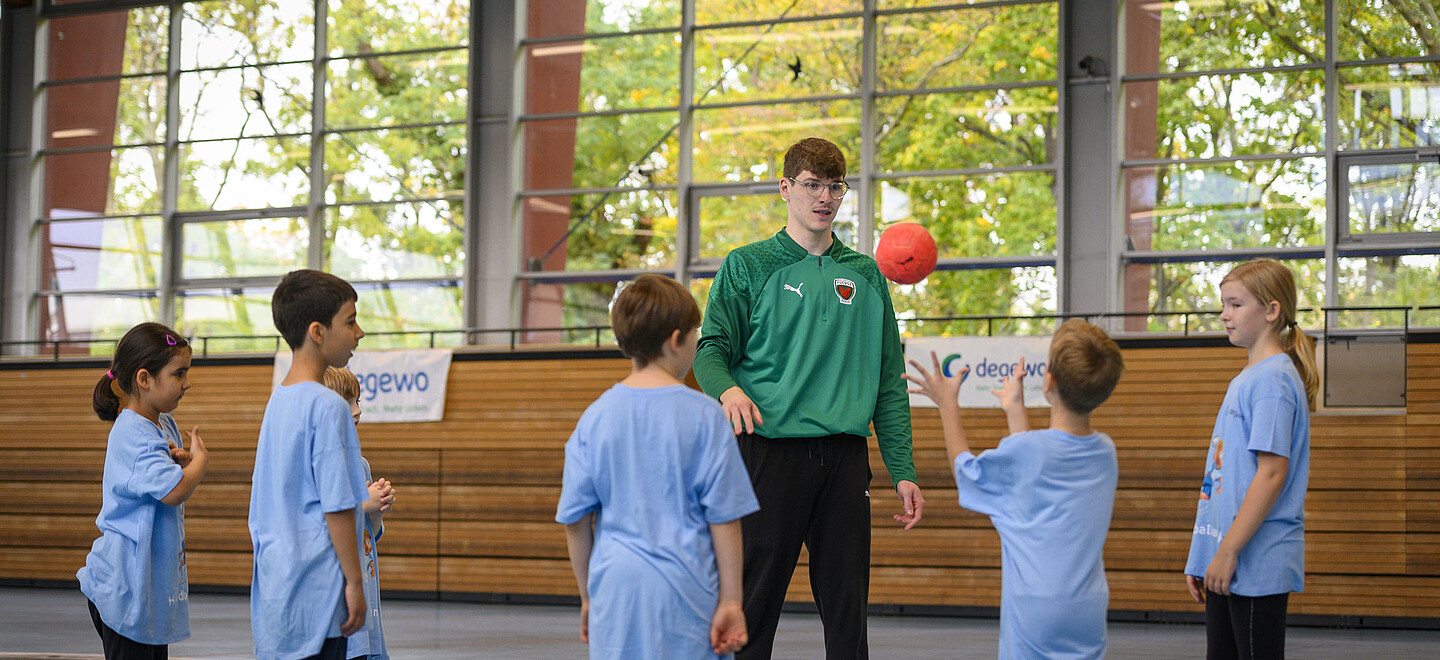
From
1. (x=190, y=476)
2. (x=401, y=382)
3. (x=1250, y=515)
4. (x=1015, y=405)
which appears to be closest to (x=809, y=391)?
(x=1015, y=405)

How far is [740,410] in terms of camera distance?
9.33 ft

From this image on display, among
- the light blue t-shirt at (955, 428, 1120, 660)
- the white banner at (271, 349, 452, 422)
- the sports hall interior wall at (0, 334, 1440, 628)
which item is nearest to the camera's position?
the light blue t-shirt at (955, 428, 1120, 660)

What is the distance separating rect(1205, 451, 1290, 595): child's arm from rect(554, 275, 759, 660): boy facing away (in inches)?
48.9

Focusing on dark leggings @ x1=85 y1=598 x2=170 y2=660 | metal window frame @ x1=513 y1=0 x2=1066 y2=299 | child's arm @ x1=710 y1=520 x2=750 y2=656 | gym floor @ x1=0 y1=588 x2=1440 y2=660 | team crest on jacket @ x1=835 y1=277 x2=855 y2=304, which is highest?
metal window frame @ x1=513 y1=0 x2=1066 y2=299

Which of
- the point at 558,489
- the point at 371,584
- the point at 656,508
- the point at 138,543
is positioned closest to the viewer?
the point at 656,508

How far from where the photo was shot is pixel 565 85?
455 inches

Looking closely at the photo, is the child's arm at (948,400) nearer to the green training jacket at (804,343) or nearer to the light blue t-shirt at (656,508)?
the green training jacket at (804,343)

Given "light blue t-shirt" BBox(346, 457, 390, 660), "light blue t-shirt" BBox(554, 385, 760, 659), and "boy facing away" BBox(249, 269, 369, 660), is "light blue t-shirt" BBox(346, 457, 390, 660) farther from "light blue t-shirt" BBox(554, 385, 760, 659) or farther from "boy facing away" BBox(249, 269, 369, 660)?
"light blue t-shirt" BBox(554, 385, 760, 659)

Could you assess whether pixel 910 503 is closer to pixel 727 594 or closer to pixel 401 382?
pixel 727 594

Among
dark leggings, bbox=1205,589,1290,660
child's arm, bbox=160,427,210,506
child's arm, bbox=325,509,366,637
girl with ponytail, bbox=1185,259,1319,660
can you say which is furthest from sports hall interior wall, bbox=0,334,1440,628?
child's arm, bbox=325,509,366,637

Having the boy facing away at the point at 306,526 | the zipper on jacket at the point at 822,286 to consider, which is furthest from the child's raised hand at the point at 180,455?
the zipper on jacket at the point at 822,286

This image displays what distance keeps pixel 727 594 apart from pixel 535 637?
5196 mm

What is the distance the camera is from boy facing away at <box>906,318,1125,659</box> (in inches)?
101

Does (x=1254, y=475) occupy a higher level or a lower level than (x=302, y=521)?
higher
